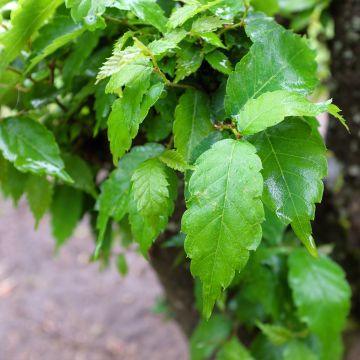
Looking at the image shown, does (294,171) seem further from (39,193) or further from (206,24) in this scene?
(39,193)

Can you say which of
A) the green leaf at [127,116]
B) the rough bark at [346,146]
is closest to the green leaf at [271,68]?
the green leaf at [127,116]

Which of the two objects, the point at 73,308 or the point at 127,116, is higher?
the point at 127,116

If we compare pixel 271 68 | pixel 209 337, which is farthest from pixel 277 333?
pixel 271 68

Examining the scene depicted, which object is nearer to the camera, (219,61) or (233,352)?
(219,61)

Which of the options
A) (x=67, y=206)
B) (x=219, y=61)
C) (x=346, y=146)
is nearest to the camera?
(x=219, y=61)

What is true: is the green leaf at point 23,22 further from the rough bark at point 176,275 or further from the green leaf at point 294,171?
the rough bark at point 176,275

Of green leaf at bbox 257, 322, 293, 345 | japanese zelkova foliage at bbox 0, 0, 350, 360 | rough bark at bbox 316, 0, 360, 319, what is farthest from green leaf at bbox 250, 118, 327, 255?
rough bark at bbox 316, 0, 360, 319

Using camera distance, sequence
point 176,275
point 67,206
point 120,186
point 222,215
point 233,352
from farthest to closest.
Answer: point 176,275
point 233,352
point 67,206
point 120,186
point 222,215
